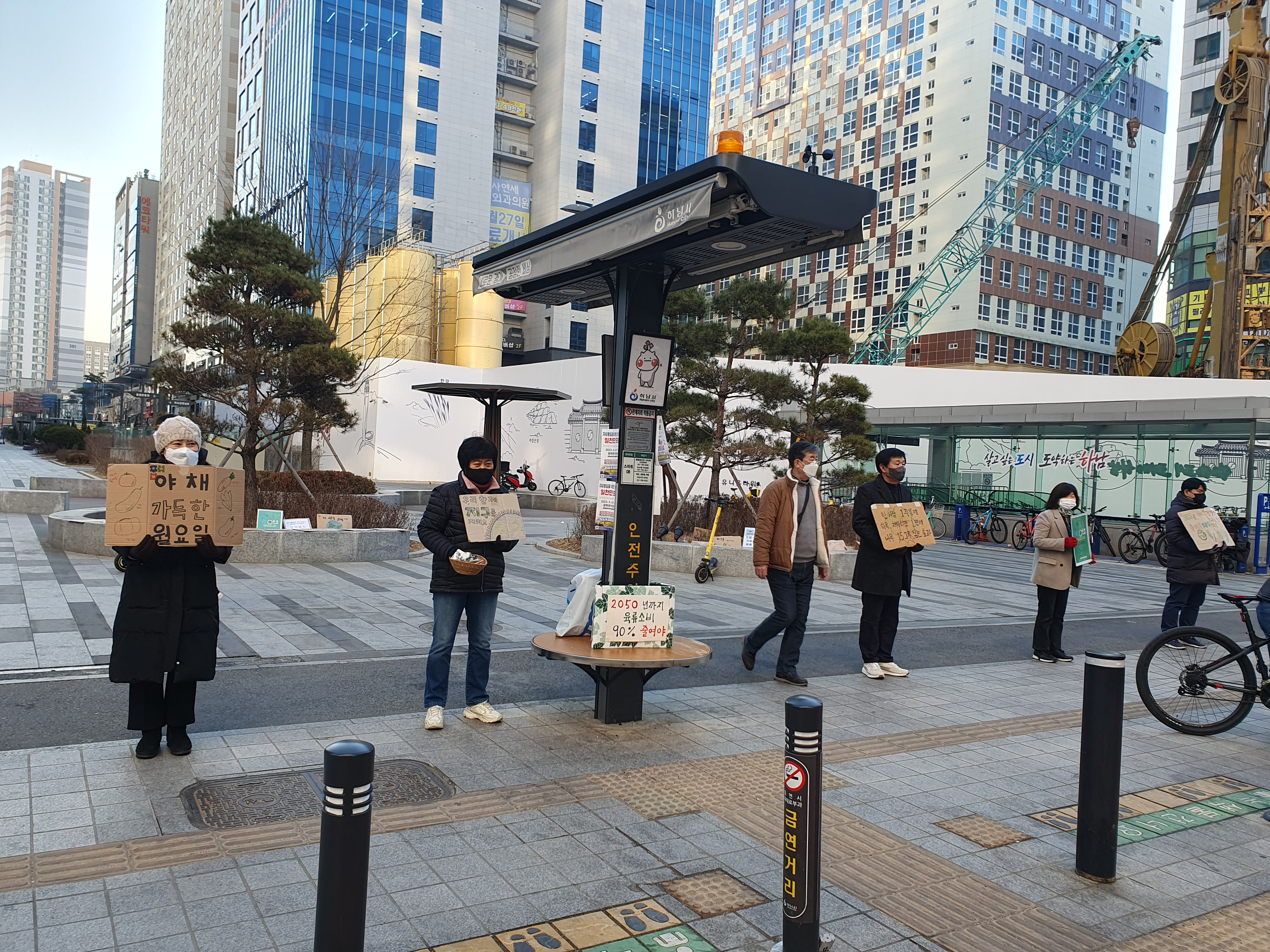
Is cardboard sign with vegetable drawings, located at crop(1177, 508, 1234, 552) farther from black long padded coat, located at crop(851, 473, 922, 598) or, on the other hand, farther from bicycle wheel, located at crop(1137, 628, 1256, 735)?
black long padded coat, located at crop(851, 473, 922, 598)

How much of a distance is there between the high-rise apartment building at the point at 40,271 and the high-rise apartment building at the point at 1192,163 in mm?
176318

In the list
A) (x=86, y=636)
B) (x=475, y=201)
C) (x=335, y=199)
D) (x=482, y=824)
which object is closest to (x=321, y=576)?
(x=86, y=636)

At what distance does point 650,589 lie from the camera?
19.5 feet

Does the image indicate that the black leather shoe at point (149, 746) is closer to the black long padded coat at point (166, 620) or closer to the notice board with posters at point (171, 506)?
the black long padded coat at point (166, 620)

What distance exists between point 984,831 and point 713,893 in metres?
1.60

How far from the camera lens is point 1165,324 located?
144ft

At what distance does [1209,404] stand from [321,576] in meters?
18.7

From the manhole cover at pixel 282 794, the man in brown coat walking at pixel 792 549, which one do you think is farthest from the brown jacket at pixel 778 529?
the manhole cover at pixel 282 794

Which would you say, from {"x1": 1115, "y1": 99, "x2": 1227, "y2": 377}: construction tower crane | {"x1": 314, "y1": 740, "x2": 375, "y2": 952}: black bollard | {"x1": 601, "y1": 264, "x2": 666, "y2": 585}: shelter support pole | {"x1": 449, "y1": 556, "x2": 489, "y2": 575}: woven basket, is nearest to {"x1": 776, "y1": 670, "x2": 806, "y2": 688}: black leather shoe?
{"x1": 601, "y1": 264, "x2": 666, "y2": 585}: shelter support pole

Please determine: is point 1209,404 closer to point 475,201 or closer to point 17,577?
point 17,577

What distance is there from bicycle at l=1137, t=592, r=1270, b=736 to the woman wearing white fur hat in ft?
19.7

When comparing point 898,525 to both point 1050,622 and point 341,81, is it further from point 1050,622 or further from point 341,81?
point 341,81

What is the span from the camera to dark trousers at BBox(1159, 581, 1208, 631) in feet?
31.2

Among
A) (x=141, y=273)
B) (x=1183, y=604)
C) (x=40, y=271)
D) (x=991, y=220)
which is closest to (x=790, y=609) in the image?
(x=1183, y=604)
